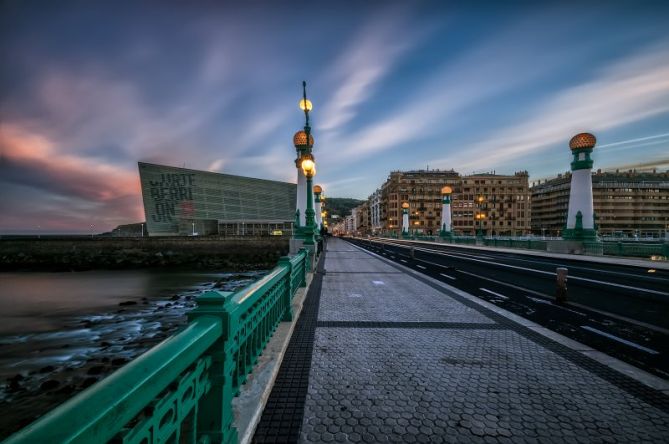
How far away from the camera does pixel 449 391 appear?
12.0ft

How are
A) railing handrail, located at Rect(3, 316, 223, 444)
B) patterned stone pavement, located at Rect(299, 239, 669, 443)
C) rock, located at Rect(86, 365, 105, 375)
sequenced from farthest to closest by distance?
rock, located at Rect(86, 365, 105, 375) < patterned stone pavement, located at Rect(299, 239, 669, 443) < railing handrail, located at Rect(3, 316, 223, 444)

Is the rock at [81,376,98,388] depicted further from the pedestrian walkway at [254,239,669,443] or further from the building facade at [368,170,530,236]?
the building facade at [368,170,530,236]

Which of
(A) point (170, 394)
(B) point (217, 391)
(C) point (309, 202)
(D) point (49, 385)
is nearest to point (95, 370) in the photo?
(D) point (49, 385)

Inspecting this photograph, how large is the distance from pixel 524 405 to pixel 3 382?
1187cm

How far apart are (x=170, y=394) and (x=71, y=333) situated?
48.3ft

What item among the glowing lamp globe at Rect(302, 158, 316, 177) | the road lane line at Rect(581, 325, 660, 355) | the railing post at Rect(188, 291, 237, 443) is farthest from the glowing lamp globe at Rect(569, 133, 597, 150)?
the railing post at Rect(188, 291, 237, 443)

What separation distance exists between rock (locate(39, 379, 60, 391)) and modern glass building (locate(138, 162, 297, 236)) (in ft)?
271

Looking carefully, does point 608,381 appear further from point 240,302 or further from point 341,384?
point 240,302

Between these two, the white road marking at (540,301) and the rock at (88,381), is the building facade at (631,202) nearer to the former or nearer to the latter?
the white road marking at (540,301)

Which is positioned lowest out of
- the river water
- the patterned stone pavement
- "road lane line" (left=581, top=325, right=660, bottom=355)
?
the river water

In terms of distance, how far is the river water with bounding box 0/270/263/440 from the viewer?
751cm

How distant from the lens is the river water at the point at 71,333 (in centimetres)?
751

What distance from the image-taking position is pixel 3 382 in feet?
26.8

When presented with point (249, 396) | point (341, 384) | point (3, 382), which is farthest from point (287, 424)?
point (3, 382)
